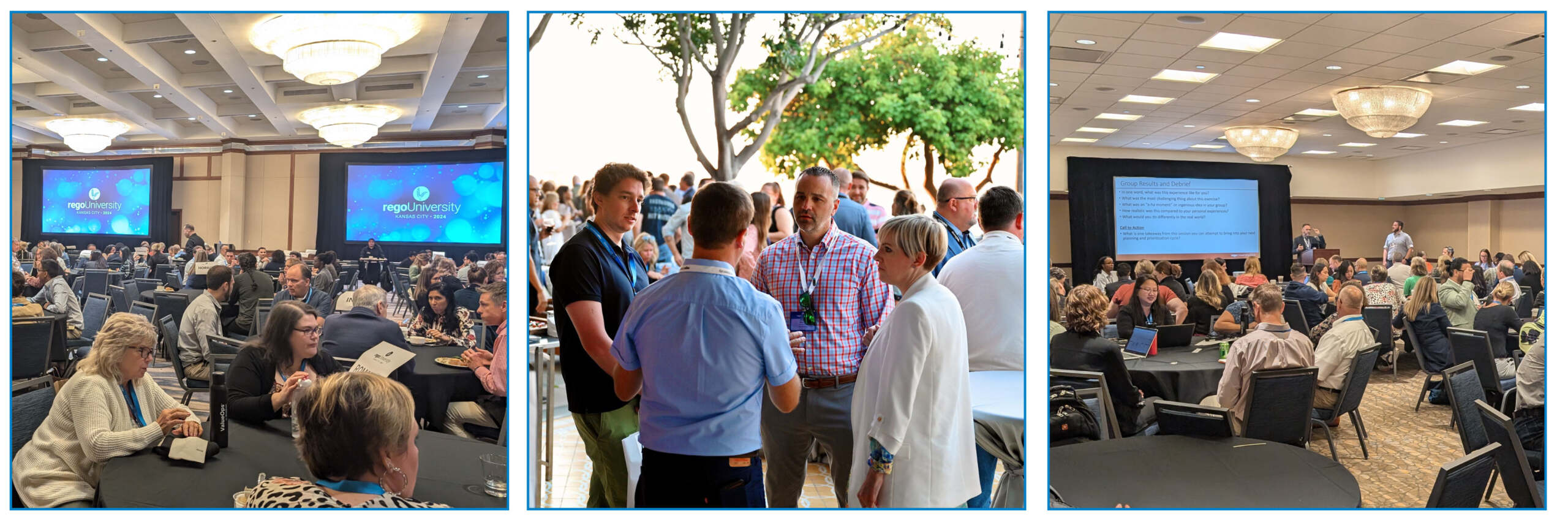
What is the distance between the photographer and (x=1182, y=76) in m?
3.13

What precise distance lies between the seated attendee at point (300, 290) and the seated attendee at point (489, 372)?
0.37 meters

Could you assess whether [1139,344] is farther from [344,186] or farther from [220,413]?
[220,413]

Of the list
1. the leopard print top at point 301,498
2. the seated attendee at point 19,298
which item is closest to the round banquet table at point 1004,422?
the leopard print top at point 301,498

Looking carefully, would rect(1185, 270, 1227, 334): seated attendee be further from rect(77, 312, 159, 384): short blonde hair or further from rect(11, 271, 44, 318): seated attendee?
rect(11, 271, 44, 318): seated attendee

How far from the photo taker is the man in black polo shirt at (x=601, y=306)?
2.84 metres

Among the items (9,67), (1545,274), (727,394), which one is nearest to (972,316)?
(727,394)

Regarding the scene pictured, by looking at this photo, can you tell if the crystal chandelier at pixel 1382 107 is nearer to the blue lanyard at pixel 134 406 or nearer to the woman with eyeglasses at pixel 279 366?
the woman with eyeglasses at pixel 279 366

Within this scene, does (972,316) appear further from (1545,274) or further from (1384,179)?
(1545,274)

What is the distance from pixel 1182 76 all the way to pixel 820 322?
4.44ft

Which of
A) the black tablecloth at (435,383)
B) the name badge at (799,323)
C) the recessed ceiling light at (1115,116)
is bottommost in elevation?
the black tablecloth at (435,383)

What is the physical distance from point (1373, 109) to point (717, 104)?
81.9 inches

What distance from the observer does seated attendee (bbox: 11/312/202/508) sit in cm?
313

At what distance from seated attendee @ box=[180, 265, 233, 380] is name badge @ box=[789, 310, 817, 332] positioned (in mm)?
1782

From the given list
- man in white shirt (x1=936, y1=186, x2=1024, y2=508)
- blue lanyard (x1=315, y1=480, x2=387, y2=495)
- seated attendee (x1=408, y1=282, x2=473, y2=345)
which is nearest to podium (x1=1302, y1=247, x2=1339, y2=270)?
man in white shirt (x1=936, y1=186, x2=1024, y2=508)
